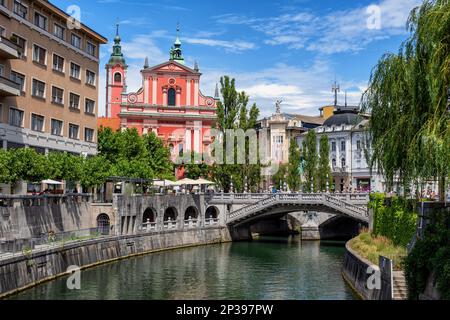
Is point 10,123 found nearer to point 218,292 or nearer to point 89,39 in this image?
point 89,39

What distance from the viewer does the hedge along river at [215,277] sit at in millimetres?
35281

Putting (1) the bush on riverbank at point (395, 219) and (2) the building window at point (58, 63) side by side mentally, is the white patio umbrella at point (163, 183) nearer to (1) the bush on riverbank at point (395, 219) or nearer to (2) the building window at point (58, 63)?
(2) the building window at point (58, 63)

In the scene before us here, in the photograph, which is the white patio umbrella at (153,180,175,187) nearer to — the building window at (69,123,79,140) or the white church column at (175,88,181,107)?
the building window at (69,123,79,140)

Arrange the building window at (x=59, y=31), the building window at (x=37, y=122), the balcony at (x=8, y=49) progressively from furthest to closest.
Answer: the building window at (x=59, y=31)
the building window at (x=37, y=122)
the balcony at (x=8, y=49)

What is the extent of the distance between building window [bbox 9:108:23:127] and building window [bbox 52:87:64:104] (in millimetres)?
5088

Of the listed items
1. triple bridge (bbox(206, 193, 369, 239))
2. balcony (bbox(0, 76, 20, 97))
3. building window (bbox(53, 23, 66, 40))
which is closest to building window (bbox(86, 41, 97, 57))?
building window (bbox(53, 23, 66, 40))

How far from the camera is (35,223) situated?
43.3m

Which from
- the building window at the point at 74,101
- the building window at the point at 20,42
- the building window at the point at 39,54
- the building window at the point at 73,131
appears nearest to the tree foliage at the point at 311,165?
the building window at the point at 73,131

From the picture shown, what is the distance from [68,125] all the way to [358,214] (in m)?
28.8

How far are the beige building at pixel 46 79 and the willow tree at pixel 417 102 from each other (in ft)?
88.2

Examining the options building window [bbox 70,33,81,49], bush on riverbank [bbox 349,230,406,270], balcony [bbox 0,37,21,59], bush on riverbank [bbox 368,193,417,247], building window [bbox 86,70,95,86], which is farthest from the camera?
building window [bbox 86,70,95,86]

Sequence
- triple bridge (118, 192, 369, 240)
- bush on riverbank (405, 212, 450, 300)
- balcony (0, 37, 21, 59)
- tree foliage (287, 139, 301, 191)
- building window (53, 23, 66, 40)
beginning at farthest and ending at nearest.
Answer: tree foliage (287, 139, 301, 191) → triple bridge (118, 192, 369, 240) → building window (53, 23, 66, 40) → balcony (0, 37, 21, 59) → bush on riverbank (405, 212, 450, 300)

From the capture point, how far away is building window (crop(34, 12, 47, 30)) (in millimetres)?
51344
